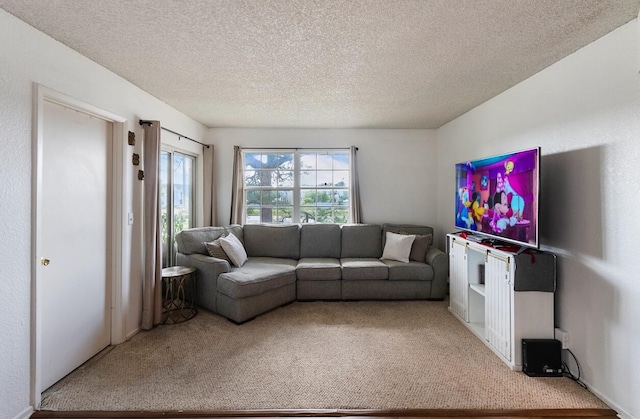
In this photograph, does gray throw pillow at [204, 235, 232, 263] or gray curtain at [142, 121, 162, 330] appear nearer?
gray curtain at [142, 121, 162, 330]

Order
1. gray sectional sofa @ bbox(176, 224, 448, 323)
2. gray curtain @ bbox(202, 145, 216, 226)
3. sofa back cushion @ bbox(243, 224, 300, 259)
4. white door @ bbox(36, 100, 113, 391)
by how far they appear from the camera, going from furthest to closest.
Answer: gray curtain @ bbox(202, 145, 216, 226) < sofa back cushion @ bbox(243, 224, 300, 259) < gray sectional sofa @ bbox(176, 224, 448, 323) < white door @ bbox(36, 100, 113, 391)

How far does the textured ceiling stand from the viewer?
1520mm

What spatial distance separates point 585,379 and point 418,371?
1117 mm

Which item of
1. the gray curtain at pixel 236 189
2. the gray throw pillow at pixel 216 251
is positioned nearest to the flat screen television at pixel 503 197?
the gray throw pillow at pixel 216 251

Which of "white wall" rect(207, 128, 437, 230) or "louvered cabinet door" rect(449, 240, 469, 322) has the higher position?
"white wall" rect(207, 128, 437, 230)

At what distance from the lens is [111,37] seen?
181 cm

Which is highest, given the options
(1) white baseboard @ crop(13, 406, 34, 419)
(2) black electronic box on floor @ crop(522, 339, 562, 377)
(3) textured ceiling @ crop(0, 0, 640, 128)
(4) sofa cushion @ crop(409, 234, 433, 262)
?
(3) textured ceiling @ crop(0, 0, 640, 128)

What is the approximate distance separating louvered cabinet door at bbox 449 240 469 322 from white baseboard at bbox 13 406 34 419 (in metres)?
3.44

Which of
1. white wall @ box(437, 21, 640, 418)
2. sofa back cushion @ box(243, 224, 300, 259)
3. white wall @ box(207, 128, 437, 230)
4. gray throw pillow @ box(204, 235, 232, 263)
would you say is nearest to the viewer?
white wall @ box(437, 21, 640, 418)

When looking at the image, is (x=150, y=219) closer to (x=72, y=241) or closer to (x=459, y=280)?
(x=72, y=241)

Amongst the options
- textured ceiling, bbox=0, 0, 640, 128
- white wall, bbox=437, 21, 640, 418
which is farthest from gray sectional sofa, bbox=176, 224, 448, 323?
textured ceiling, bbox=0, 0, 640, 128

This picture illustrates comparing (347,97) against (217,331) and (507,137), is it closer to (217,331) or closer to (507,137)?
(507,137)

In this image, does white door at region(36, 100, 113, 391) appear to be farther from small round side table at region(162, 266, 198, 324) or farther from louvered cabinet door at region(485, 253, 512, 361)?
louvered cabinet door at region(485, 253, 512, 361)

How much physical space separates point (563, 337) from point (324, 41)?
2741 mm
